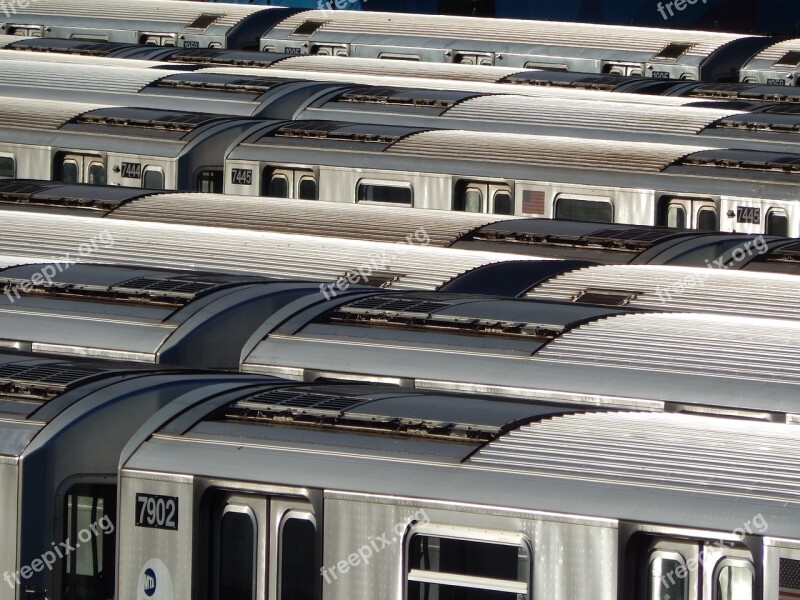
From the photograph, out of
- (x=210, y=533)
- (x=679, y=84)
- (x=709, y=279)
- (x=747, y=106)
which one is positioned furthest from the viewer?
(x=679, y=84)

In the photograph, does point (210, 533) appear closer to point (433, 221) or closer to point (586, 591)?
point (586, 591)

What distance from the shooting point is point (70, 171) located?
2442cm

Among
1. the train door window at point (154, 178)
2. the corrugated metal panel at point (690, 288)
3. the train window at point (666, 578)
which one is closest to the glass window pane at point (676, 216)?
the corrugated metal panel at point (690, 288)

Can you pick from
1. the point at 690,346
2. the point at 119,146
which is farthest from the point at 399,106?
the point at 690,346

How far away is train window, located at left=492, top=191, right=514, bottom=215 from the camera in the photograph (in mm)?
21641

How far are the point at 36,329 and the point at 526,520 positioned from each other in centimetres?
584

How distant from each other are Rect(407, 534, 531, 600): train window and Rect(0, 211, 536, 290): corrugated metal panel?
6297 mm

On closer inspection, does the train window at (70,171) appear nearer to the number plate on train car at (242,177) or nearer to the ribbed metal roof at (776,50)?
the number plate on train car at (242,177)

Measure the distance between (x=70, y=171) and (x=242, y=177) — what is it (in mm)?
2889

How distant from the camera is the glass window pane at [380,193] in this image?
73.7ft

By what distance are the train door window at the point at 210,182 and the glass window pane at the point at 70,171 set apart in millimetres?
1807

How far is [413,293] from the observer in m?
14.4

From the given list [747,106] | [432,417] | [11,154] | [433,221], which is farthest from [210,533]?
[747,106]

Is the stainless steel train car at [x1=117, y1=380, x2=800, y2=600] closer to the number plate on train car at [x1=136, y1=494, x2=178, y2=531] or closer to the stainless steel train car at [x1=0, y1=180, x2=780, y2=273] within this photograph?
the number plate on train car at [x1=136, y1=494, x2=178, y2=531]
